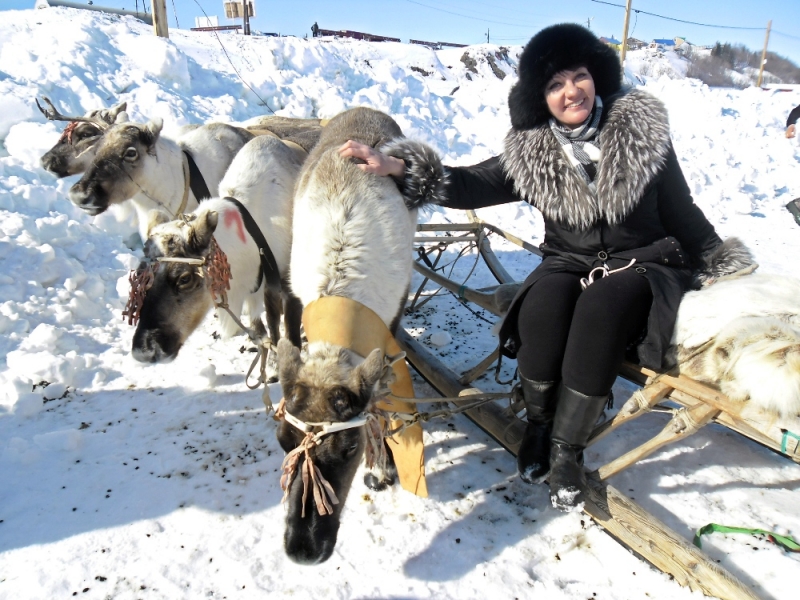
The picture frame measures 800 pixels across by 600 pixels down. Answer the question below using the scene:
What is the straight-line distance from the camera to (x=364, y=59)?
36.9ft

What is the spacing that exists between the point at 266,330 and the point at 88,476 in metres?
1.68

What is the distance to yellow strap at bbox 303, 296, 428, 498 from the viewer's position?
205 cm

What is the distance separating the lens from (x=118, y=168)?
12.0ft

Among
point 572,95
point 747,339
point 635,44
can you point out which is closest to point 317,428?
point 747,339

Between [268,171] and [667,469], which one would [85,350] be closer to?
[268,171]

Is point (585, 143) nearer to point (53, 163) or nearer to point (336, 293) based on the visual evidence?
point (336, 293)

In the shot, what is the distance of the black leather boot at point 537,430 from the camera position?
7.15ft

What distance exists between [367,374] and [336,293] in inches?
20.6

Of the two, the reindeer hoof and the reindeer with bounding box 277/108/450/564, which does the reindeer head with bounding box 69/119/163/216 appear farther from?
the reindeer hoof

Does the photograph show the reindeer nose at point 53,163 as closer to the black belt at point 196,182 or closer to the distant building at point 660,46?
the black belt at point 196,182

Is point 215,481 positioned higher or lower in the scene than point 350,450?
lower

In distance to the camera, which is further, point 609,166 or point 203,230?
point 203,230

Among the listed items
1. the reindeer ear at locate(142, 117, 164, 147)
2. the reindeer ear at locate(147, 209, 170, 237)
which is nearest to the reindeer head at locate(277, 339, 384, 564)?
the reindeer ear at locate(147, 209, 170, 237)

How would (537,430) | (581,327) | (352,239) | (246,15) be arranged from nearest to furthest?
(581,327) → (537,430) → (352,239) → (246,15)
